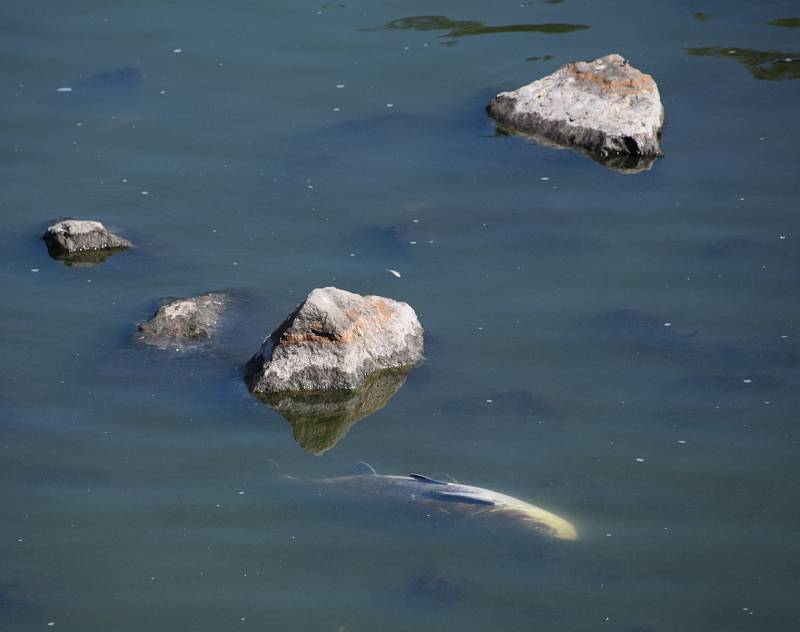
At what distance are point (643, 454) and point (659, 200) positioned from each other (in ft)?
14.0

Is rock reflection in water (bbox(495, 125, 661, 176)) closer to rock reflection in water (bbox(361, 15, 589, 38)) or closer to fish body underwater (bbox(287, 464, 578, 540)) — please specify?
rock reflection in water (bbox(361, 15, 589, 38))

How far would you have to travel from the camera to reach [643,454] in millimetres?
8734

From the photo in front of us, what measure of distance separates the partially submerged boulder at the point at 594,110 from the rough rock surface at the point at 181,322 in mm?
4897

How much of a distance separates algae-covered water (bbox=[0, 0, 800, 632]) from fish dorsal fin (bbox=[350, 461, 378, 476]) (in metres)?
0.09

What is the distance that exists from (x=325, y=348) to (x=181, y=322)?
1492 mm

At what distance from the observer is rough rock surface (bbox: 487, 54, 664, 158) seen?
13070mm

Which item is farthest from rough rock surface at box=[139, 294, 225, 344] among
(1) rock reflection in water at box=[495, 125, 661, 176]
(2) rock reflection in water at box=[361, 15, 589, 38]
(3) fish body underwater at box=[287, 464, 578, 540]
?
(2) rock reflection in water at box=[361, 15, 589, 38]

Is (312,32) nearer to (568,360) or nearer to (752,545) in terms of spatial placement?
(568,360)

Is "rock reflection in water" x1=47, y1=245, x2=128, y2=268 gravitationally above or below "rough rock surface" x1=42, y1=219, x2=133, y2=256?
below

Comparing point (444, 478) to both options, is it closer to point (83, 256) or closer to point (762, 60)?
point (83, 256)

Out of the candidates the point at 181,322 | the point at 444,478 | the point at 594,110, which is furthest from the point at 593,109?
the point at 444,478

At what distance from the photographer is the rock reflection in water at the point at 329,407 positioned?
9211 mm

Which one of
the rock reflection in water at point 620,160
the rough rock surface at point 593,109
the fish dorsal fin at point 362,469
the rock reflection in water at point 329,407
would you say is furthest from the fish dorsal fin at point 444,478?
the rough rock surface at point 593,109

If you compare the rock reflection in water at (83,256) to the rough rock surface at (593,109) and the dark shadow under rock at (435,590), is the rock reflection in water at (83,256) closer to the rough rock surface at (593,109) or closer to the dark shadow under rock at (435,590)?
the rough rock surface at (593,109)
